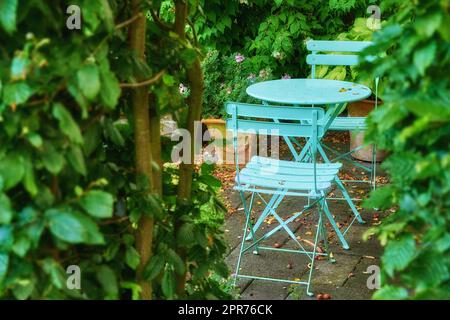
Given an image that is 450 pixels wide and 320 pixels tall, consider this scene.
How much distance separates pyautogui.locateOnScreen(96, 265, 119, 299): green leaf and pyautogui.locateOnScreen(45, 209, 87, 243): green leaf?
304 millimetres

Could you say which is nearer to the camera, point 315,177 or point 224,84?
point 315,177

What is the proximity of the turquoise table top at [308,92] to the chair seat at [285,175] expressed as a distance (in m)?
0.40

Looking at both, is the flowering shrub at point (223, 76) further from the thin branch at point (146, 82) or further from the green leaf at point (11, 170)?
the green leaf at point (11, 170)

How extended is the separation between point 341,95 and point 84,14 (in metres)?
3.15

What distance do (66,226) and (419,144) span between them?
3.12 ft

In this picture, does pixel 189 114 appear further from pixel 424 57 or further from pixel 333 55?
pixel 333 55

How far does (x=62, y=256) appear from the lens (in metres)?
2.16

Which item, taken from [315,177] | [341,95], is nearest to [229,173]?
[341,95]

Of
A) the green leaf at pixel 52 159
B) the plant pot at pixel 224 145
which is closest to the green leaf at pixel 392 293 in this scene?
the green leaf at pixel 52 159

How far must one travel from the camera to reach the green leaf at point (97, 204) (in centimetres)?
194

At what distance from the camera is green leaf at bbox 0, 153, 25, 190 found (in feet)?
6.14

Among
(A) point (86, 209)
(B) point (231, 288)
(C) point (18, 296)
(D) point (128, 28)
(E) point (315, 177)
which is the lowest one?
(B) point (231, 288)

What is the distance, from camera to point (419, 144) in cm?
199

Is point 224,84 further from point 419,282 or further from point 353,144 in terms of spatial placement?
point 419,282
